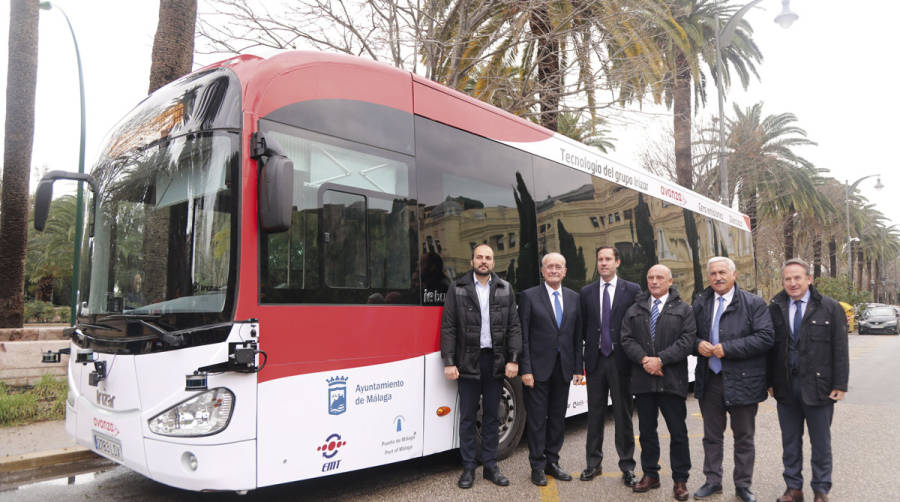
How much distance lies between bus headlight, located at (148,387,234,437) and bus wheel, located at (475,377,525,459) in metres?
2.75

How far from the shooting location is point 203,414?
381 centimetres

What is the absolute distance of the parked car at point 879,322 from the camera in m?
31.6

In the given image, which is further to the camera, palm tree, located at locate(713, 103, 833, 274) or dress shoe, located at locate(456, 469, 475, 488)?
palm tree, located at locate(713, 103, 833, 274)

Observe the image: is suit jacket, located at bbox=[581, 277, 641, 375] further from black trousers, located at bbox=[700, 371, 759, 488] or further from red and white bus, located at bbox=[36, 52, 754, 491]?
red and white bus, located at bbox=[36, 52, 754, 491]

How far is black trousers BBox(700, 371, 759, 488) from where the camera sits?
4840 mm

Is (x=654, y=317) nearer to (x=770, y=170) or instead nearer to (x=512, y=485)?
(x=512, y=485)

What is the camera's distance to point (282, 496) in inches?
195

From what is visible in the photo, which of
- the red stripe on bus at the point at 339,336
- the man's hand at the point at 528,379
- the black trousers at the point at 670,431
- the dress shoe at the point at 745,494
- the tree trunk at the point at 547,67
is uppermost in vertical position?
the tree trunk at the point at 547,67

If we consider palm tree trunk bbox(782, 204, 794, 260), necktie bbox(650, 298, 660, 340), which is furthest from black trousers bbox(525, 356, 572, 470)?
palm tree trunk bbox(782, 204, 794, 260)

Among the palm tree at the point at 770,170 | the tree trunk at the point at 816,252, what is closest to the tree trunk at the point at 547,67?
the palm tree at the point at 770,170

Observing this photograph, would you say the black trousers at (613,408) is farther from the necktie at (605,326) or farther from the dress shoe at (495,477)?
the dress shoe at (495,477)

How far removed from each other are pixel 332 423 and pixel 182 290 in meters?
1.36

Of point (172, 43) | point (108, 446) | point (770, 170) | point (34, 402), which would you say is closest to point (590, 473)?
point (108, 446)

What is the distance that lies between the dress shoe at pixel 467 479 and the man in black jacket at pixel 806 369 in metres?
2.41
